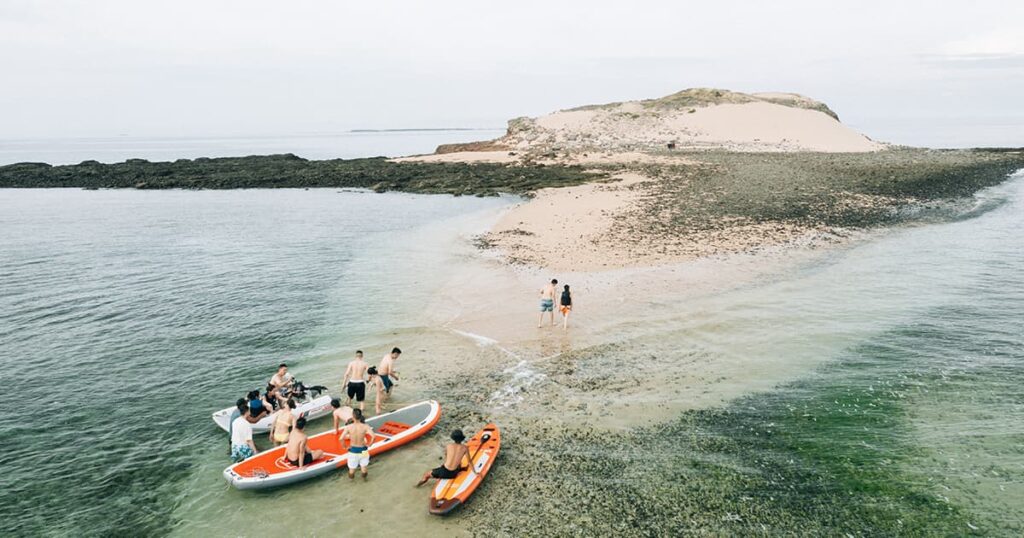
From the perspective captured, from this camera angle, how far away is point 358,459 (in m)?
12.4

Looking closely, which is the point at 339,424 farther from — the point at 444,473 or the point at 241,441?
the point at 444,473

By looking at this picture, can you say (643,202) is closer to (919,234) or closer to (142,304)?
(919,234)

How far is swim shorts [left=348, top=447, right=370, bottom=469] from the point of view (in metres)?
12.3

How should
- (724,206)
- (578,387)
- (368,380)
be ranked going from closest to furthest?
1. (368,380)
2. (578,387)
3. (724,206)

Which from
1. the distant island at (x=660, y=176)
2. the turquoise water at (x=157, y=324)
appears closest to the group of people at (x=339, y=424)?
the turquoise water at (x=157, y=324)

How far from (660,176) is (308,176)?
130 ft

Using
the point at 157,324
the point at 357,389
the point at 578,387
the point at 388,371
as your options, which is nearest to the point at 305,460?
the point at 357,389

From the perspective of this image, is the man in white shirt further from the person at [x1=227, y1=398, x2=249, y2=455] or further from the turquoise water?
the turquoise water

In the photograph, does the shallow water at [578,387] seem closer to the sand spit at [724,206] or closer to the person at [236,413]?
the person at [236,413]

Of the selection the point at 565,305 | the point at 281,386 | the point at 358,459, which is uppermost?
the point at 565,305

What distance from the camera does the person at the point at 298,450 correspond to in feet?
40.9

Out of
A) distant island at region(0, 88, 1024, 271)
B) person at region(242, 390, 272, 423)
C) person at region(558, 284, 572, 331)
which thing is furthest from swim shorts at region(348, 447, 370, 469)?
distant island at region(0, 88, 1024, 271)

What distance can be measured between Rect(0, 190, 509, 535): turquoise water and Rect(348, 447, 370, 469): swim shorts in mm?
3443

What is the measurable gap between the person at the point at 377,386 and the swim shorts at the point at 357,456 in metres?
2.83
